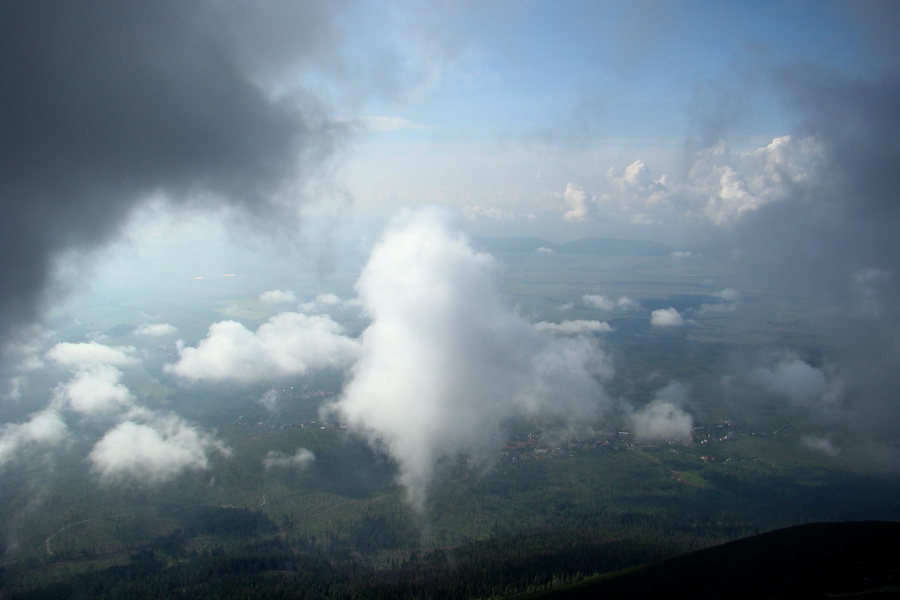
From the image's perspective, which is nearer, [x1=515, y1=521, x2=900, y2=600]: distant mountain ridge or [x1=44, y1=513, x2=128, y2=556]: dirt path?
[x1=515, y1=521, x2=900, y2=600]: distant mountain ridge

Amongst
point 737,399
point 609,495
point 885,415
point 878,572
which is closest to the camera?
point 878,572

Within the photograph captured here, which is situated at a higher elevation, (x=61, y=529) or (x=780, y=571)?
(x=61, y=529)

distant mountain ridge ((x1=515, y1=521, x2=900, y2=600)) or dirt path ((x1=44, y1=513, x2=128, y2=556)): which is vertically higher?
dirt path ((x1=44, y1=513, x2=128, y2=556))

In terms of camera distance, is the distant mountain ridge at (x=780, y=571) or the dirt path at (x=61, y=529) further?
the dirt path at (x=61, y=529)

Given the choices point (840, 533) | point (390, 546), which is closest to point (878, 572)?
point (840, 533)

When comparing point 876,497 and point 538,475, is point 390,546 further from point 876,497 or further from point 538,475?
point 876,497

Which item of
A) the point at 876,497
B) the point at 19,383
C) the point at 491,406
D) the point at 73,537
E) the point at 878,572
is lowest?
the point at 876,497

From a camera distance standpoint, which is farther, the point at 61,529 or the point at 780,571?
the point at 61,529

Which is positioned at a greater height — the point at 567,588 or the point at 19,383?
the point at 19,383
